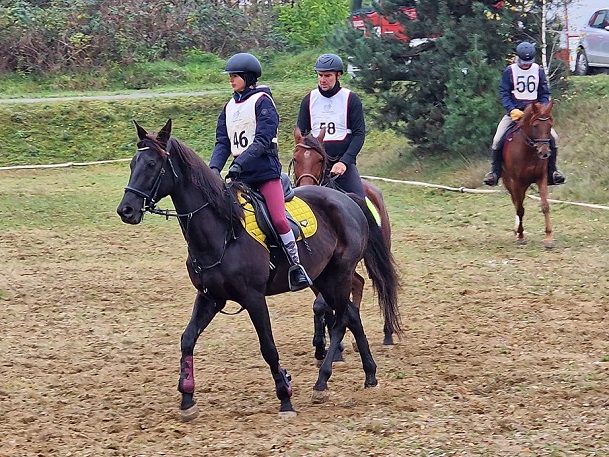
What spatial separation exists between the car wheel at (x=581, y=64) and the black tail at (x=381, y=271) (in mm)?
17701

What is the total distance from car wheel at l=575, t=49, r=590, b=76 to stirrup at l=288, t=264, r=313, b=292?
19.0m

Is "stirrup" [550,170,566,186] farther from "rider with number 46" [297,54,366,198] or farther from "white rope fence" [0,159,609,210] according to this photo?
"rider with number 46" [297,54,366,198]

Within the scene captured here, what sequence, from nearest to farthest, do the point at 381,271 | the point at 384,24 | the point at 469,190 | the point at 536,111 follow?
the point at 381,271 < the point at 536,111 < the point at 469,190 < the point at 384,24

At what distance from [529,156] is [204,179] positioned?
760 cm

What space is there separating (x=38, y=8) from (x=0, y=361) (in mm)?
23511

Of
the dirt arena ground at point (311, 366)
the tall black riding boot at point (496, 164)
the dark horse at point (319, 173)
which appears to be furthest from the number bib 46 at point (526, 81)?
the dark horse at point (319, 173)

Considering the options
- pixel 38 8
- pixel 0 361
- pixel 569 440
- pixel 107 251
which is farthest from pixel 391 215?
pixel 38 8

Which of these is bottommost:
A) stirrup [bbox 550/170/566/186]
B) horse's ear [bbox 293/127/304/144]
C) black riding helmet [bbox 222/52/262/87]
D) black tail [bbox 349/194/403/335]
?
stirrup [bbox 550/170/566/186]

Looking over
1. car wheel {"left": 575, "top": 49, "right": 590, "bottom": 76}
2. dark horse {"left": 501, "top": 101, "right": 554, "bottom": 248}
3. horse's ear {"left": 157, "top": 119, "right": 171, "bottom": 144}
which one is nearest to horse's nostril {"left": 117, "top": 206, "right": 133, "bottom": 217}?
horse's ear {"left": 157, "top": 119, "right": 171, "bottom": 144}

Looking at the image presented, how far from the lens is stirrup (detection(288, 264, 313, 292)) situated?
6.87 meters

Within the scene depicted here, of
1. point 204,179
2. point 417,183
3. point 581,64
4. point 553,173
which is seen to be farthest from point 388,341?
point 581,64

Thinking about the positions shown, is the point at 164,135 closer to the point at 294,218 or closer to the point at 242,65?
the point at 242,65

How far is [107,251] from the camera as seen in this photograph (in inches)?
531

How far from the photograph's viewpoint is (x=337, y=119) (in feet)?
29.2
